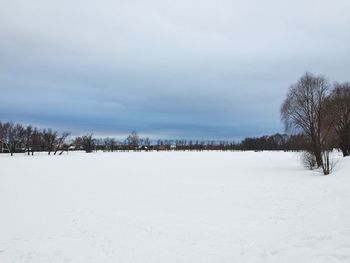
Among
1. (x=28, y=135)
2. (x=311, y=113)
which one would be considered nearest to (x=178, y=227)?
(x=311, y=113)

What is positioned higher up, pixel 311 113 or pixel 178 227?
pixel 311 113

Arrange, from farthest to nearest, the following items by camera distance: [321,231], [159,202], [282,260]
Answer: [159,202] < [321,231] < [282,260]

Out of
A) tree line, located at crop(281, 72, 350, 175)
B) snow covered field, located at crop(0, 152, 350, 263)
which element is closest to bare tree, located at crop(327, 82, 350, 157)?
tree line, located at crop(281, 72, 350, 175)

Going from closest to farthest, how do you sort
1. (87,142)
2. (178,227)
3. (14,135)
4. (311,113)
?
(178,227) < (311,113) < (14,135) < (87,142)

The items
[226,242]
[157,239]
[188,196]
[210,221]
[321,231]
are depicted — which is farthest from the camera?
[188,196]

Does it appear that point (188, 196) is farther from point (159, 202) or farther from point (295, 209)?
point (295, 209)

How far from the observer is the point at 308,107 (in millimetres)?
39969

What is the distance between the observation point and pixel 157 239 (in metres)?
12.0

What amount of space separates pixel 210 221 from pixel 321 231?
4942mm

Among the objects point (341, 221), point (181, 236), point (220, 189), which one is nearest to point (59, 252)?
point (181, 236)

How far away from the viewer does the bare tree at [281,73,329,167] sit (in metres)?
38.9

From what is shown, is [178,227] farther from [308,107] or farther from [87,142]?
[87,142]

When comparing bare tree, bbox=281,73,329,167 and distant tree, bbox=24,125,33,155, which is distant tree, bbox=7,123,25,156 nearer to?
distant tree, bbox=24,125,33,155

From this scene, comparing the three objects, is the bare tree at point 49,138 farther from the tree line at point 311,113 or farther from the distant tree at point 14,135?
the tree line at point 311,113
